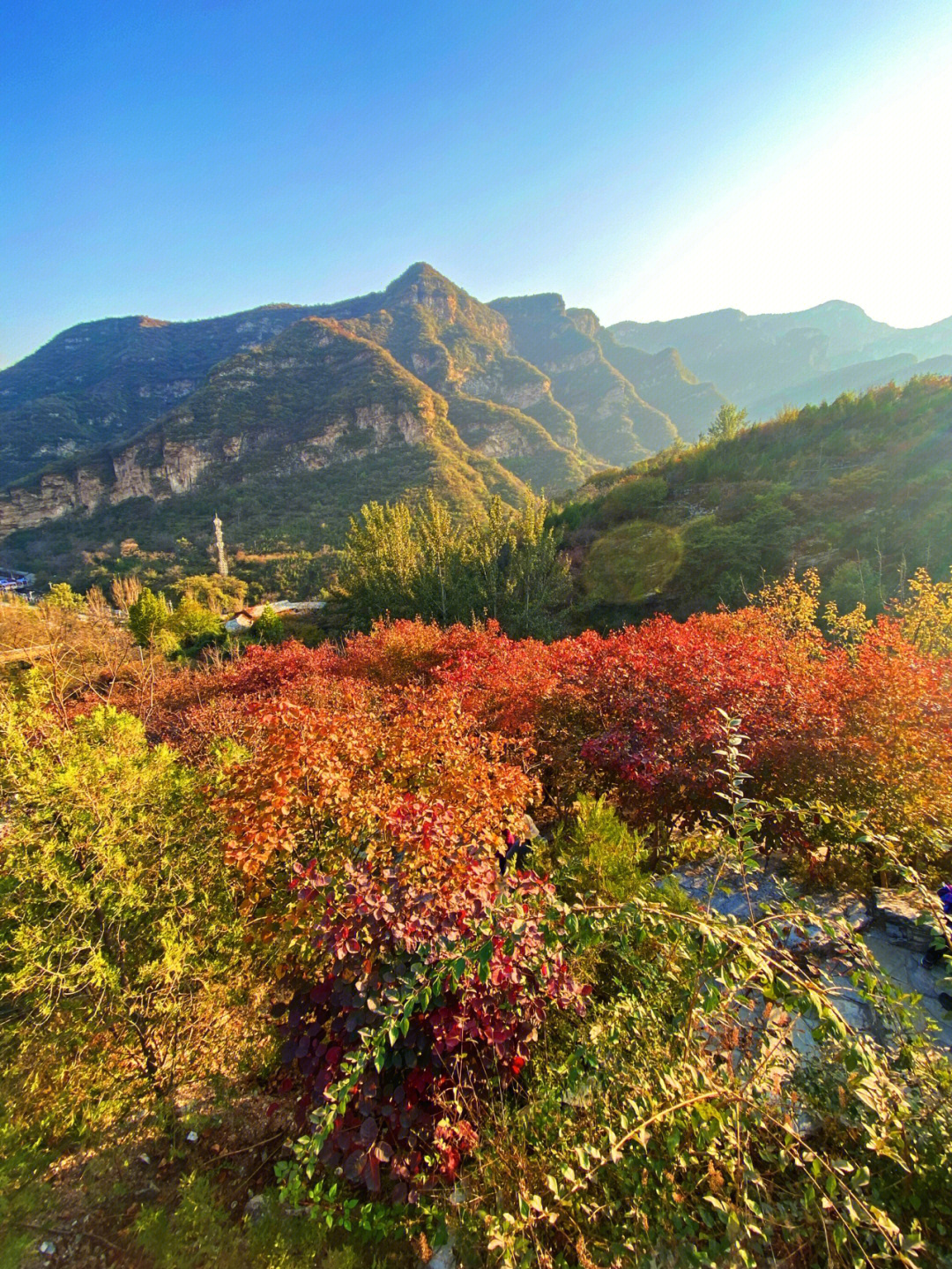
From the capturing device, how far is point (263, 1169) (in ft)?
8.08

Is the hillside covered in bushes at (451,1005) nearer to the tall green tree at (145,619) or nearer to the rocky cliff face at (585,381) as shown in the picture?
the tall green tree at (145,619)

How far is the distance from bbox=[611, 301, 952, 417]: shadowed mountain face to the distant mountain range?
6.28 ft

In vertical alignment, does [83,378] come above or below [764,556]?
above

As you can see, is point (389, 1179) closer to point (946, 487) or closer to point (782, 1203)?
point (782, 1203)

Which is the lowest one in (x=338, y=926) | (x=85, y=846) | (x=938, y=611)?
(x=938, y=611)

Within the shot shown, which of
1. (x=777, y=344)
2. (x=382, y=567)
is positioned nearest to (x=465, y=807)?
(x=382, y=567)

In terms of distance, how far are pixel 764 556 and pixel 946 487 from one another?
5952mm

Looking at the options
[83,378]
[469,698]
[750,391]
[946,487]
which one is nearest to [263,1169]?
[469,698]

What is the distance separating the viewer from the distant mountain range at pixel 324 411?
51.8 m

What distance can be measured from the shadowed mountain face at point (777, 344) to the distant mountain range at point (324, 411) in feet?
6.28

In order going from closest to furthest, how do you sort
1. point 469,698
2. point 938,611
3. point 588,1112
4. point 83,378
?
point 588,1112 < point 469,698 < point 938,611 < point 83,378

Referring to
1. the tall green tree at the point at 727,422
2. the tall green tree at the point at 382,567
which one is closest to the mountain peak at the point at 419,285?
the tall green tree at the point at 727,422

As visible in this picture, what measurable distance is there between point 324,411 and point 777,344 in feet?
497

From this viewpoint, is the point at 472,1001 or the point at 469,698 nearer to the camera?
the point at 472,1001
